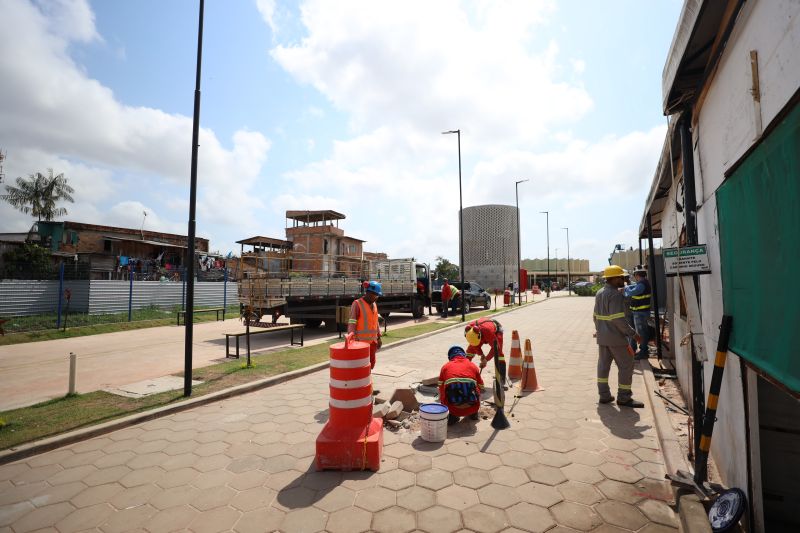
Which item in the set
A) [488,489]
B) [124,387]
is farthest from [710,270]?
[124,387]

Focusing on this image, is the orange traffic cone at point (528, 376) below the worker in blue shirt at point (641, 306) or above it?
below

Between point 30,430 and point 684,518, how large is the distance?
21.4 ft

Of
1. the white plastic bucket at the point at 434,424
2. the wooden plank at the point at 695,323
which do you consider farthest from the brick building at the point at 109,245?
the wooden plank at the point at 695,323

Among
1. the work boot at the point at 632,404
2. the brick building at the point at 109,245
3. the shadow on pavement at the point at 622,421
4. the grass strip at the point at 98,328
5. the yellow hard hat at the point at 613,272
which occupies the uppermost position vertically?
the brick building at the point at 109,245

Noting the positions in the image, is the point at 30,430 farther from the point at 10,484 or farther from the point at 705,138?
the point at 705,138

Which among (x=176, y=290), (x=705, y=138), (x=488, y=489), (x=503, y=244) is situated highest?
(x=503, y=244)

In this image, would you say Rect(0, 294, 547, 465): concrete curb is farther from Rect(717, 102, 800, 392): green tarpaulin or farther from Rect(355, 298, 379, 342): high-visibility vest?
Rect(717, 102, 800, 392): green tarpaulin

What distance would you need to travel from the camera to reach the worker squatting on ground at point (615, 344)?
5250 millimetres

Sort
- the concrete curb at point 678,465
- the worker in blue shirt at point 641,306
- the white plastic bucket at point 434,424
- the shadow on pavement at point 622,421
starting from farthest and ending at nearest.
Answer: the worker in blue shirt at point 641,306
the shadow on pavement at point 622,421
the white plastic bucket at point 434,424
the concrete curb at point 678,465

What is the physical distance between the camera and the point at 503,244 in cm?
8494

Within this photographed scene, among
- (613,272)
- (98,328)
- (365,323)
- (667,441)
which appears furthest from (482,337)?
(98,328)

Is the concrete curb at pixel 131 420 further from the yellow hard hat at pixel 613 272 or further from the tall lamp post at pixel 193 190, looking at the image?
the yellow hard hat at pixel 613 272

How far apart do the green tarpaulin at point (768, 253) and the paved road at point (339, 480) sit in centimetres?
155

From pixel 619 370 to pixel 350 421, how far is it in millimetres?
4008
